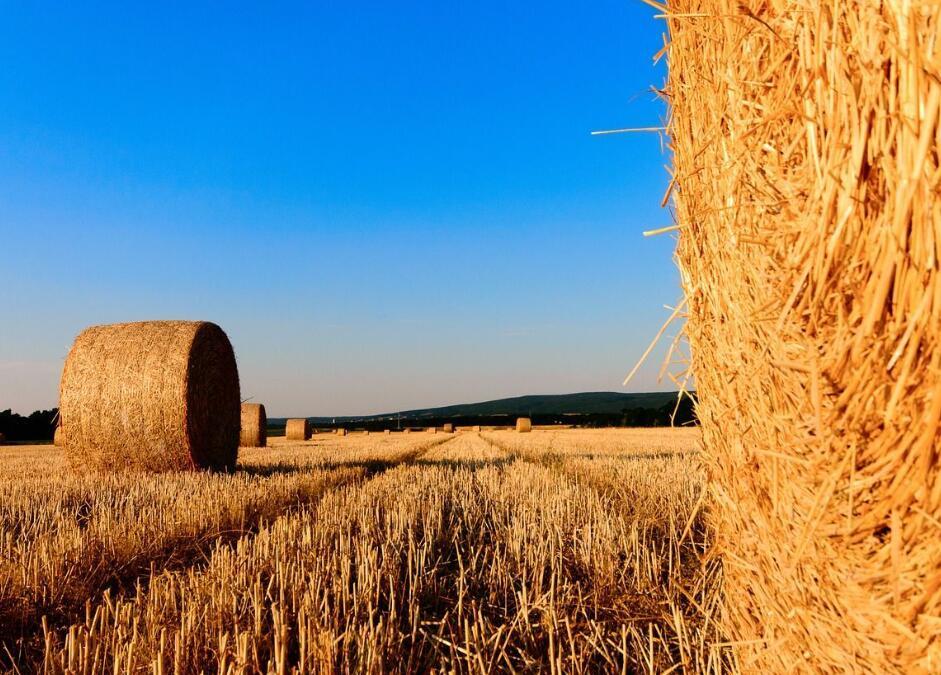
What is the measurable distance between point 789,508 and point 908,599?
15.0 inches

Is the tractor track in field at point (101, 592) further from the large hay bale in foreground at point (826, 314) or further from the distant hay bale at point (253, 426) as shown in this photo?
the distant hay bale at point (253, 426)

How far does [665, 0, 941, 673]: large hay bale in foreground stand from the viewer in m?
1.33

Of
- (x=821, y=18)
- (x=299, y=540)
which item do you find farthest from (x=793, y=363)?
(x=299, y=540)

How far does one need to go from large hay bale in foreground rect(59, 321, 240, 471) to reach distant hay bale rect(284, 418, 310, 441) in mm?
17391

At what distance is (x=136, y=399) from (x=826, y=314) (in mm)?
8915

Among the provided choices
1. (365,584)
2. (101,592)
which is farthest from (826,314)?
(101,592)

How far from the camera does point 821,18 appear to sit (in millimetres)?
1508

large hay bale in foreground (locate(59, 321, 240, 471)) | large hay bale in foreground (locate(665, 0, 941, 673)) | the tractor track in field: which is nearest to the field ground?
the tractor track in field

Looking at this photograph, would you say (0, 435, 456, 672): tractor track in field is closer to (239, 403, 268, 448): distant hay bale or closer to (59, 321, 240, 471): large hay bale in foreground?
(59, 321, 240, 471): large hay bale in foreground

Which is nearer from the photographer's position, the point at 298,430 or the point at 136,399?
the point at 136,399

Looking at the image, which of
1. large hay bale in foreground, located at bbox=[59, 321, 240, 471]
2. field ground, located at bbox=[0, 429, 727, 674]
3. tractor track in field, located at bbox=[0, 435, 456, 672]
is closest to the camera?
field ground, located at bbox=[0, 429, 727, 674]

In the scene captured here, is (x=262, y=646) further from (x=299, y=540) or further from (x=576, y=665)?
(x=299, y=540)

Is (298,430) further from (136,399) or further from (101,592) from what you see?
(101,592)

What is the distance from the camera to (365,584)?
2.97 m
